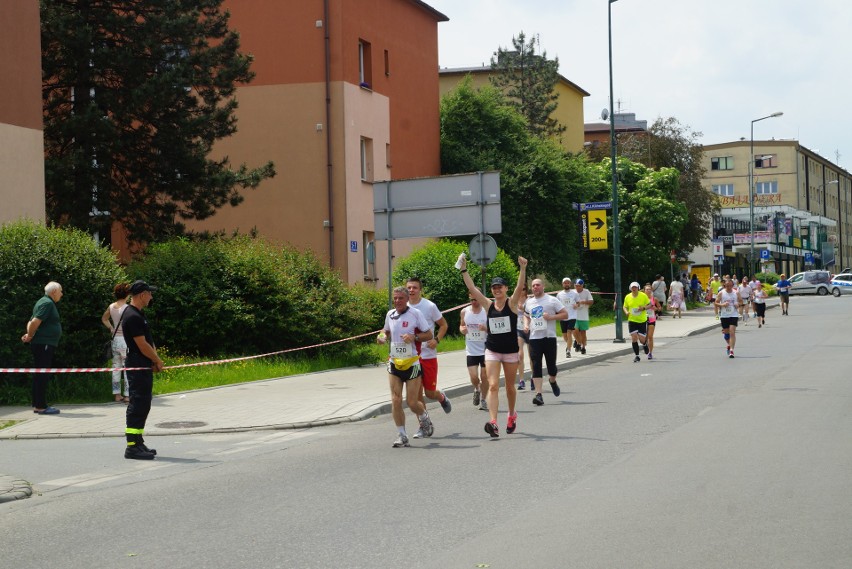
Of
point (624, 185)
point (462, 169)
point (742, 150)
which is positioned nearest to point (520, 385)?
point (462, 169)

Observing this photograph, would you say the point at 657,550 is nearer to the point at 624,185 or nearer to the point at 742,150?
the point at 624,185

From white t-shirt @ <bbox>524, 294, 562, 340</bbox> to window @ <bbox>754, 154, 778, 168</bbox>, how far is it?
10327 cm

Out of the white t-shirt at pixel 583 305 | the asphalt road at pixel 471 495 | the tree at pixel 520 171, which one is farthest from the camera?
the tree at pixel 520 171

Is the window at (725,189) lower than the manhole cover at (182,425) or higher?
higher

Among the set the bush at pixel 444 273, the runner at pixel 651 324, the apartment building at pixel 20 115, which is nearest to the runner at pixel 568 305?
the runner at pixel 651 324

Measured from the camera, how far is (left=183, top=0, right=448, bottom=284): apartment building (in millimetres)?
33906

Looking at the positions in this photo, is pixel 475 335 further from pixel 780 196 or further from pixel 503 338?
pixel 780 196

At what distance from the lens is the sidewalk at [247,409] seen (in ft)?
43.3

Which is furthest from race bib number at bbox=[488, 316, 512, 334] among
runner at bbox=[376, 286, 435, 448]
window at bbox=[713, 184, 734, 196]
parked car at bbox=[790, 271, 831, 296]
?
window at bbox=[713, 184, 734, 196]

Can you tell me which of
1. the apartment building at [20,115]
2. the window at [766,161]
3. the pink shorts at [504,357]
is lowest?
the pink shorts at [504,357]

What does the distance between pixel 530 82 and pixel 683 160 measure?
11327 mm

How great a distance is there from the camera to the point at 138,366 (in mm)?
10977

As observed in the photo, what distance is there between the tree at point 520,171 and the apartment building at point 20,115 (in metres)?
22.2

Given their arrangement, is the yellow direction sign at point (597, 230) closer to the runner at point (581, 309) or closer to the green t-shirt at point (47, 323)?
the runner at point (581, 309)
